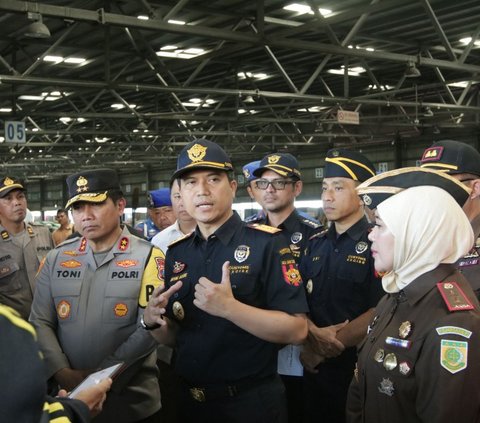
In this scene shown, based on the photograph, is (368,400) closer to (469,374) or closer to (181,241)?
(469,374)

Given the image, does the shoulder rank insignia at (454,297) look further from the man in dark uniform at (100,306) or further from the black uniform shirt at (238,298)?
the man in dark uniform at (100,306)

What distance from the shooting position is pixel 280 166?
4.28m

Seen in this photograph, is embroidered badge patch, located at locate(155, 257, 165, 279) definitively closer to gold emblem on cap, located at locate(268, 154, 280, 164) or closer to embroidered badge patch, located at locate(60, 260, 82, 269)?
embroidered badge patch, located at locate(60, 260, 82, 269)

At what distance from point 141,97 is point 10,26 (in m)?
7.08

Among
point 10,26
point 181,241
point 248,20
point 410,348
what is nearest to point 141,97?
point 10,26

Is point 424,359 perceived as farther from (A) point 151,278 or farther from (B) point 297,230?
(B) point 297,230

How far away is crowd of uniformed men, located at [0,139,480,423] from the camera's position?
194 centimetres

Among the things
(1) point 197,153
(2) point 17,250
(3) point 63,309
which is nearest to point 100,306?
(3) point 63,309

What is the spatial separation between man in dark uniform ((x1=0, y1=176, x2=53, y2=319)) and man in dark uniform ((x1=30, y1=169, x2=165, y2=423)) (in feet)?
7.78

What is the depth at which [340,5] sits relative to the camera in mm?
8984

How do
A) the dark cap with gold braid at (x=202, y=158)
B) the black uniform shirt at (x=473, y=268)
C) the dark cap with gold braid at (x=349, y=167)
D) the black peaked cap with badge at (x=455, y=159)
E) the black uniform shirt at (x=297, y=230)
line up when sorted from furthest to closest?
the black uniform shirt at (x=297, y=230), the dark cap with gold braid at (x=349, y=167), the black peaked cap with badge at (x=455, y=159), the black uniform shirt at (x=473, y=268), the dark cap with gold braid at (x=202, y=158)

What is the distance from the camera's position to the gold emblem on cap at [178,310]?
263 centimetres

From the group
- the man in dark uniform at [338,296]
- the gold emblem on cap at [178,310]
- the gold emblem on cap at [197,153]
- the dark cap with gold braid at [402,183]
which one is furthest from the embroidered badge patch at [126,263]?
the dark cap with gold braid at [402,183]

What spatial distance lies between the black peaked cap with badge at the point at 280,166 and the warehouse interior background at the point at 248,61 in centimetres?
368
